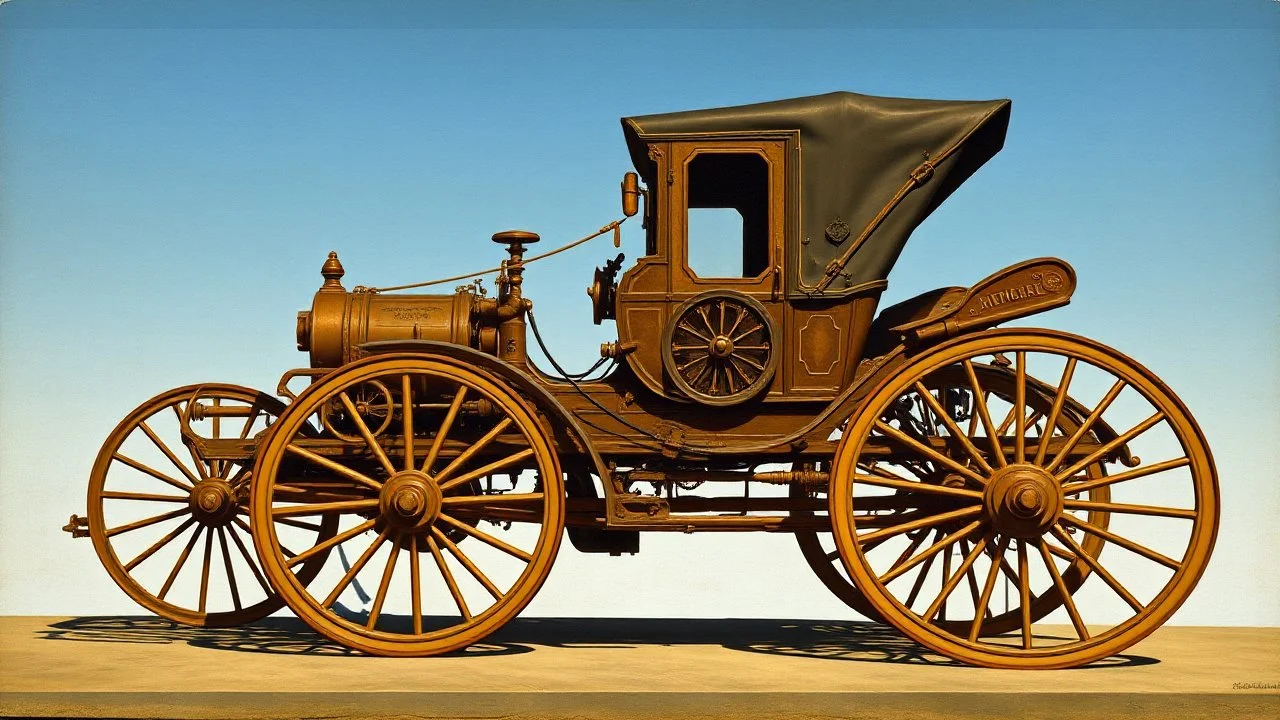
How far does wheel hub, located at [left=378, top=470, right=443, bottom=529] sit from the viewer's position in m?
9.45

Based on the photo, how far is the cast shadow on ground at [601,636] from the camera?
985 centimetres

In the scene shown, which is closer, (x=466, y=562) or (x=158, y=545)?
(x=466, y=562)

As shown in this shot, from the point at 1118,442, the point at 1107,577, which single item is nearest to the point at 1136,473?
the point at 1118,442

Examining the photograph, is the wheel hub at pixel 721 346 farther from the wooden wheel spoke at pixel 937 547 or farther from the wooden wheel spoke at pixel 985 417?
the wooden wheel spoke at pixel 937 547

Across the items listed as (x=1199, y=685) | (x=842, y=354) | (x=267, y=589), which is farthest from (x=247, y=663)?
(x=1199, y=685)

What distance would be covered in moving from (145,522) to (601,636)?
11.4 feet

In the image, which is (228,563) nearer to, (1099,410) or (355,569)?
(355,569)

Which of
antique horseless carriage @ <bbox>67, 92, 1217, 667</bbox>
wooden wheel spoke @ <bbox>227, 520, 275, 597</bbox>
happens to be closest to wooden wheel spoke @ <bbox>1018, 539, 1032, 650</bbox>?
antique horseless carriage @ <bbox>67, 92, 1217, 667</bbox>

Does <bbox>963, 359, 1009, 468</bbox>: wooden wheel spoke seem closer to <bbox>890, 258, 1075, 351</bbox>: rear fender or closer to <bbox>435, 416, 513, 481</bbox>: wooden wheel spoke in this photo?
<bbox>890, 258, 1075, 351</bbox>: rear fender

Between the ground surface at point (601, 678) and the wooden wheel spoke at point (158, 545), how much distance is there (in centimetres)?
50

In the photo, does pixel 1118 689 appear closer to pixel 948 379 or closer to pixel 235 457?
pixel 948 379

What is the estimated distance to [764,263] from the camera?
10.6 m

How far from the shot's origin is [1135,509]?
9.33m

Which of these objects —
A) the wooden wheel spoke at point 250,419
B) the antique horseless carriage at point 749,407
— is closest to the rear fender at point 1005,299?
the antique horseless carriage at point 749,407
